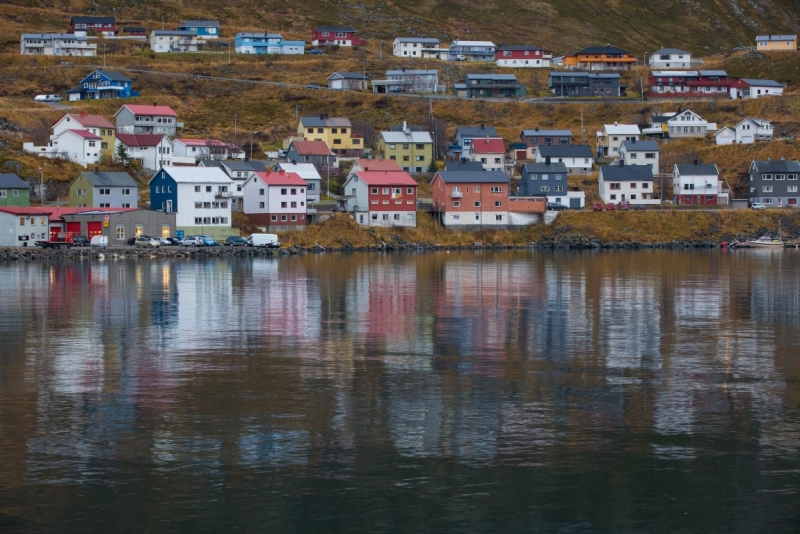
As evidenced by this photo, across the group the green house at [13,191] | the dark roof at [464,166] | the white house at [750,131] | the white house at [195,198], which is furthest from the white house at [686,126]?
the green house at [13,191]

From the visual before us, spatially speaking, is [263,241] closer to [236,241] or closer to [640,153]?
[236,241]

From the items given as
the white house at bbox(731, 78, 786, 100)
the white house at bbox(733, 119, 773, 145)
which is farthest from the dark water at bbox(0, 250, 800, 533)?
the white house at bbox(731, 78, 786, 100)

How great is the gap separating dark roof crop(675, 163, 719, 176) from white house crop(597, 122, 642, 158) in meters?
11.3

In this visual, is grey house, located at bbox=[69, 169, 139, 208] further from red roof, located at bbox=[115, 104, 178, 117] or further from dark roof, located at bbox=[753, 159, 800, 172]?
dark roof, located at bbox=[753, 159, 800, 172]

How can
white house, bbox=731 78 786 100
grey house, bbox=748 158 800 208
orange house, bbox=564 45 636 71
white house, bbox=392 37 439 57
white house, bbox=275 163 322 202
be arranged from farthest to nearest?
white house, bbox=392 37 439 57
orange house, bbox=564 45 636 71
white house, bbox=731 78 786 100
grey house, bbox=748 158 800 208
white house, bbox=275 163 322 202

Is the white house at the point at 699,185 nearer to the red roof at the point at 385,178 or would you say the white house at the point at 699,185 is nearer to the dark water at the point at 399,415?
the red roof at the point at 385,178

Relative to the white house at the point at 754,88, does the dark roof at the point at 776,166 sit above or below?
below

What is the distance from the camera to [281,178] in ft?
256

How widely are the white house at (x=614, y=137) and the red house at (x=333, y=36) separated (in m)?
52.6

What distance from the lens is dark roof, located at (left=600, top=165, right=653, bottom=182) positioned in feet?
284

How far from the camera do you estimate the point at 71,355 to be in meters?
27.1

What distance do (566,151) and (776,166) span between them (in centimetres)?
1794

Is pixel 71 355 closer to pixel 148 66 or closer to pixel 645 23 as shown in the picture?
pixel 148 66

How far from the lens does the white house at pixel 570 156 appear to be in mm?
92000
